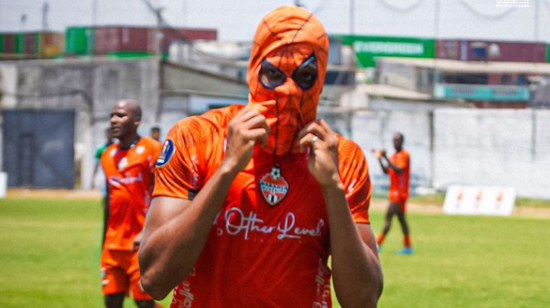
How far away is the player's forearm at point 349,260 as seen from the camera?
3012 millimetres

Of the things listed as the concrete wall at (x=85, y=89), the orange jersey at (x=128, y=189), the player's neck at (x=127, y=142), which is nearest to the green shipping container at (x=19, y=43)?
the concrete wall at (x=85, y=89)

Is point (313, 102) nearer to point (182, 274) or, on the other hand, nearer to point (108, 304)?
point (182, 274)

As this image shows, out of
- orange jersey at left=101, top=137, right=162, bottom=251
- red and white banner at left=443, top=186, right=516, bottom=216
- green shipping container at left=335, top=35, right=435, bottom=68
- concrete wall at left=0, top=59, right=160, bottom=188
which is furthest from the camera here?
concrete wall at left=0, top=59, right=160, bottom=188

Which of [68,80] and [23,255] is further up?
[68,80]

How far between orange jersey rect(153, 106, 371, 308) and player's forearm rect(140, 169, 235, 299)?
14cm

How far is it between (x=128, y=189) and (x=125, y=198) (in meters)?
0.11

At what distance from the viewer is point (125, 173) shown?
9977 mm

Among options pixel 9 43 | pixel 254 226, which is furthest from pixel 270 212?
pixel 9 43

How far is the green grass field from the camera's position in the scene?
40.3ft

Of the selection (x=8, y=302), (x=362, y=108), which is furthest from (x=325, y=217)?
(x=362, y=108)

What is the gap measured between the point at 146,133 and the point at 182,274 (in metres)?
38.4

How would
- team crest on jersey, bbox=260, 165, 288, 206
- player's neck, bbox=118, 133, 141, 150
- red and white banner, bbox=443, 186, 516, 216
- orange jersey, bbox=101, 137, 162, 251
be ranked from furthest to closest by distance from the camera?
1. red and white banner, bbox=443, 186, 516, 216
2. player's neck, bbox=118, 133, 141, 150
3. orange jersey, bbox=101, 137, 162, 251
4. team crest on jersey, bbox=260, 165, 288, 206

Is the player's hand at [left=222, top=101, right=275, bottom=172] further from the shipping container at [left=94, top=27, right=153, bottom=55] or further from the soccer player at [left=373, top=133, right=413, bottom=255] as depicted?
the shipping container at [left=94, top=27, right=153, bottom=55]

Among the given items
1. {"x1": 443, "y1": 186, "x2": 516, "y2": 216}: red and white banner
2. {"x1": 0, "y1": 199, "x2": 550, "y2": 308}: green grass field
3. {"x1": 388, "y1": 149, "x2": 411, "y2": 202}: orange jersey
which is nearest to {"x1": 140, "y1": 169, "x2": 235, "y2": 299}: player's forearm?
{"x1": 0, "y1": 199, "x2": 550, "y2": 308}: green grass field
